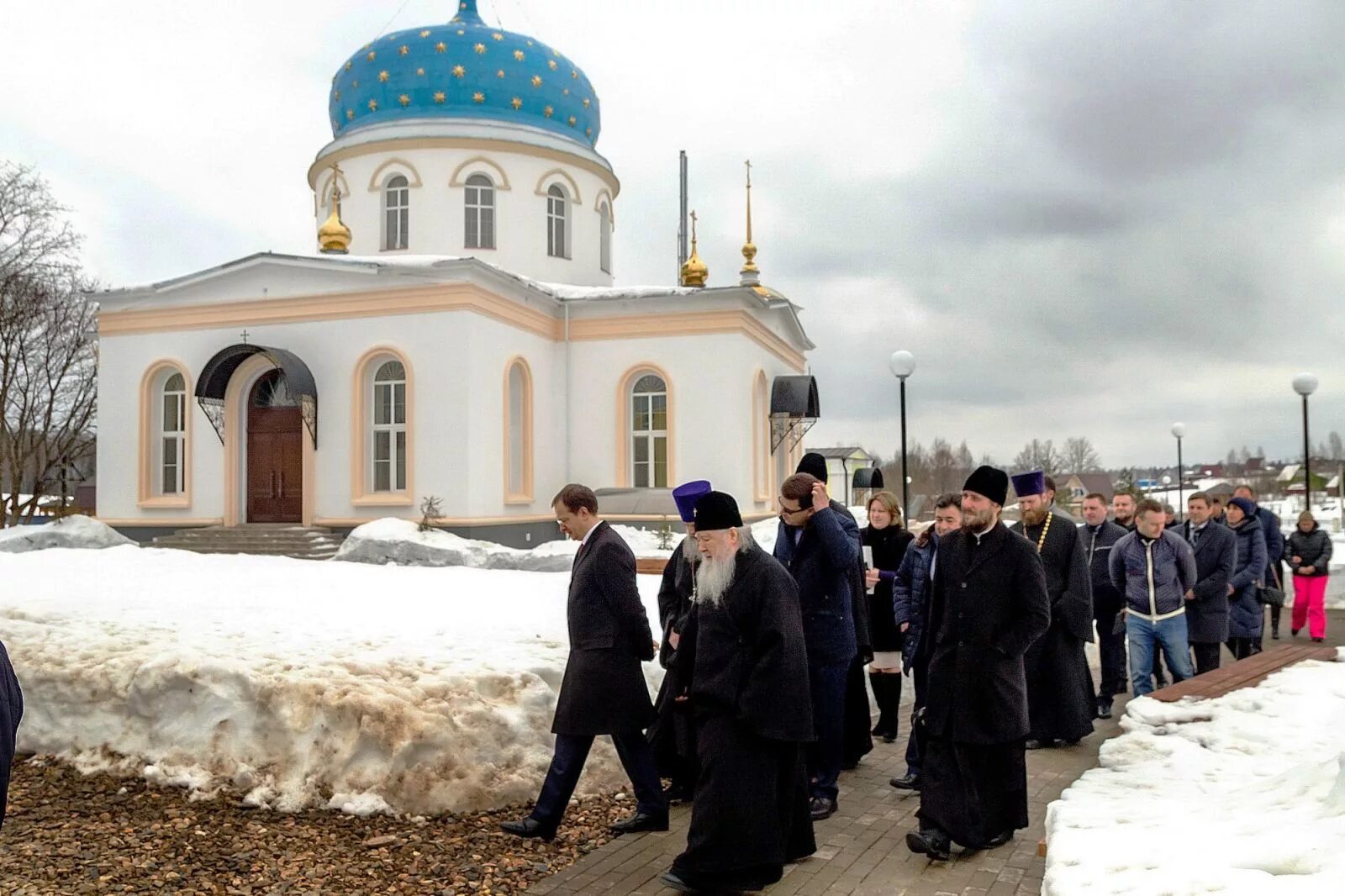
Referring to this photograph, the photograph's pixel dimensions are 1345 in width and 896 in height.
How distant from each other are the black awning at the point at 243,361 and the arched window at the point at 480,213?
19.4 feet

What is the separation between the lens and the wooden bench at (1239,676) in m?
7.63

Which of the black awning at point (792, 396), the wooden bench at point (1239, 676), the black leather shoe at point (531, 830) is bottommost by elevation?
the black leather shoe at point (531, 830)

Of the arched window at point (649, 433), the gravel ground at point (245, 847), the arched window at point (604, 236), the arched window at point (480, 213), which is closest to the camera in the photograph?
the gravel ground at point (245, 847)

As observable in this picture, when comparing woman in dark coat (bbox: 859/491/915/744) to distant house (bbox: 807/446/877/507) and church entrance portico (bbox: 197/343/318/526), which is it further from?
distant house (bbox: 807/446/877/507)

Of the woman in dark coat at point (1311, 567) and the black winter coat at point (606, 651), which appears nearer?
the black winter coat at point (606, 651)

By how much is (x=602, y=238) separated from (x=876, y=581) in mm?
18992

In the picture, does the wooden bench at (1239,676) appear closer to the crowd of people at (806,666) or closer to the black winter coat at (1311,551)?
the crowd of people at (806,666)

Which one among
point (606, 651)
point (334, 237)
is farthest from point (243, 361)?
point (606, 651)

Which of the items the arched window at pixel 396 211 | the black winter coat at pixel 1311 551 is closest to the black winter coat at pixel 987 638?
the black winter coat at pixel 1311 551

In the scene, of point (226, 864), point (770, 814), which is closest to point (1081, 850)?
point (770, 814)

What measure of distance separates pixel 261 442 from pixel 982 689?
1691 centimetres

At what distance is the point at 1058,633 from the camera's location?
7.45 meters

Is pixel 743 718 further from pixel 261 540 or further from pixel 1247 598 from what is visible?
Answer: pixel 261 540

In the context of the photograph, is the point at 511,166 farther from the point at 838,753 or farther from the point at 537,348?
the point at 838,753
